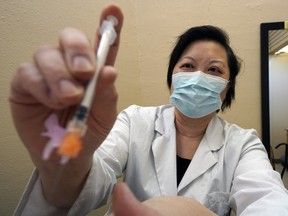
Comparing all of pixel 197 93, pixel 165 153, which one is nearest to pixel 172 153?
pixel 165 153

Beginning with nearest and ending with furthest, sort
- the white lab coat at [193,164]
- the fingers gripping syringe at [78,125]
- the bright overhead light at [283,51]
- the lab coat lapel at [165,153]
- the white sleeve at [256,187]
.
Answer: the fingers gripping syringe at [78,125] → the white sleeve at [256,187] → the white lab coat at [193,164] → the lab coat lapel at [165,153] → the bright overhead light at [283,51]

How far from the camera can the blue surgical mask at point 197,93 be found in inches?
34.7

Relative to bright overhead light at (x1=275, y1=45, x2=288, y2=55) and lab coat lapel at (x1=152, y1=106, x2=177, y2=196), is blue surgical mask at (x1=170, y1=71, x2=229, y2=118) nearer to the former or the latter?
lab coat lapel at (x1=152, y1=106, x2=177, y2=196)

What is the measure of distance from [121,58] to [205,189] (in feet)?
2.82

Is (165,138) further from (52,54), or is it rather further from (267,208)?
(52,54)

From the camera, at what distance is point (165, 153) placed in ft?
3.07

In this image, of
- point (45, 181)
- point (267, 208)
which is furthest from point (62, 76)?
point (267, 208)

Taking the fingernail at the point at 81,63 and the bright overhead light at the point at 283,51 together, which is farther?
the bright overhead light at the point at 283,51

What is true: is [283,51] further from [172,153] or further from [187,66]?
[172,153]

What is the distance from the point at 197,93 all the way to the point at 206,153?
0.80ft

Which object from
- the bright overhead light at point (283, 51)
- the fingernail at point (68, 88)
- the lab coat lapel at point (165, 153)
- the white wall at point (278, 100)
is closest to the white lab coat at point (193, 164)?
the lab coat lapel at point (165, 153)

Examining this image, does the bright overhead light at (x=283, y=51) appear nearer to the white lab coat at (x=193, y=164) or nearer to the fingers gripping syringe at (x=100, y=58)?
the white lab coat at (x=193, y=164)

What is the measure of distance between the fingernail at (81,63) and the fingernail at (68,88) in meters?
0.02

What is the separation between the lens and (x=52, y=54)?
1.04 feet
